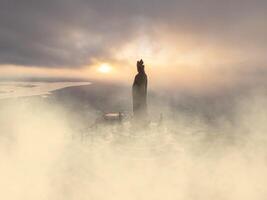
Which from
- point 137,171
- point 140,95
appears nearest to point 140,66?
point 140,95

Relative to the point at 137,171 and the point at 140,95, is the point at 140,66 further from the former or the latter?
the point at 137,171

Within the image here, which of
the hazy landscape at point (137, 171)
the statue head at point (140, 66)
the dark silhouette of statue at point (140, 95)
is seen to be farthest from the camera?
the dark silhouette of statue at point (140, 95)

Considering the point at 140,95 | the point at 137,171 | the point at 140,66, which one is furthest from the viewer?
the point at 140,95

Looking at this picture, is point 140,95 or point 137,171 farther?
point 140,95

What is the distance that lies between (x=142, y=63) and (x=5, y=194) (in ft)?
36.8

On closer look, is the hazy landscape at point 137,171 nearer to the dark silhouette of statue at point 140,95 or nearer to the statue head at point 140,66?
the dark silhouette of statue at point 140,95

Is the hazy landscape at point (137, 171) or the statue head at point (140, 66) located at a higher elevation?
the statue head at point (140, 66)

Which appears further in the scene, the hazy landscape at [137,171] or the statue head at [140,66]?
the statue head at [140,66]

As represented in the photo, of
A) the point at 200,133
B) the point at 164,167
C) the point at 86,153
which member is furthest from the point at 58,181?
the point at 200,133

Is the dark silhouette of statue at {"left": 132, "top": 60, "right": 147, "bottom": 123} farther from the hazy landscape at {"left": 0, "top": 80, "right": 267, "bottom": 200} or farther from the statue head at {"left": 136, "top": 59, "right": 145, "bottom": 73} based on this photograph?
the hazy landscape at {"left": 0, "top": 80, "right": 267, "bottom": 200}

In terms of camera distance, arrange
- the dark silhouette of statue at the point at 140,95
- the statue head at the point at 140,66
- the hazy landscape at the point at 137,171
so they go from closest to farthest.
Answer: the hazy landscape at the point at 137,171, the statue head at the point at 140,66, the dark silhouette of statue at the point at 140,95

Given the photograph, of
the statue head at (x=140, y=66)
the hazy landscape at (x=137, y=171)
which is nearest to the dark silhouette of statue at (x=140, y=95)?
the statue head at (x=140, y=66)

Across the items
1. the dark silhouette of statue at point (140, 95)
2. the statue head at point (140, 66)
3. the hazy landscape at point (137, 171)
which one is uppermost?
the statue head at point (140, 66)

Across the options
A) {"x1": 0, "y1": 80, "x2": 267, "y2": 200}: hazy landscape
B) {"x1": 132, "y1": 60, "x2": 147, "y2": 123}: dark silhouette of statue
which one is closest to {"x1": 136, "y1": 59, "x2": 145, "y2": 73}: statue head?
{"x1": 132, "y1": 60, "x2": 147, "y2": 123}: dark silhouette of statue
